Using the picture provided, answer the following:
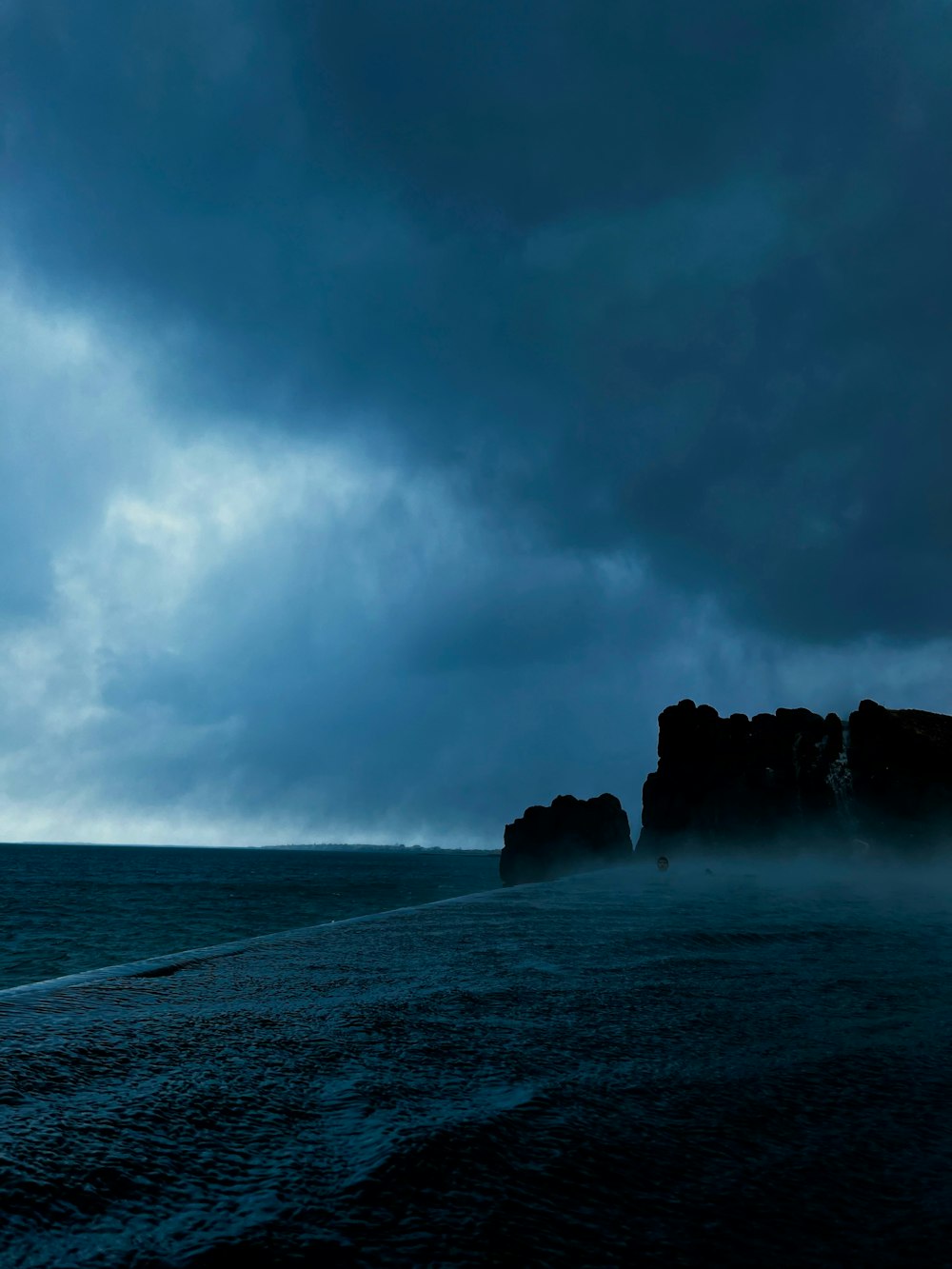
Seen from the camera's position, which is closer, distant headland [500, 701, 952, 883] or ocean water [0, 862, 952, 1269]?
ocean water [0, 862, 952, 1269]

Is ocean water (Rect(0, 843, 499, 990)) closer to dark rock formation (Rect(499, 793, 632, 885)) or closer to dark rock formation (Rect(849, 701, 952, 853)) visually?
dark rock formation (Rect(499, 793, 632, 885))

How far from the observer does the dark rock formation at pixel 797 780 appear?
76.9 meters

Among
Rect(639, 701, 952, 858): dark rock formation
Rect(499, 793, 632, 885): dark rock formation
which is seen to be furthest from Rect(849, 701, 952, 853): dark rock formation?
Rect(499, 793, 632, 885): dark rock formation

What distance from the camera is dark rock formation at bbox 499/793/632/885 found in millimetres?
118875

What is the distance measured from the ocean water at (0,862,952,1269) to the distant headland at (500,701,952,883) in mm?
72895

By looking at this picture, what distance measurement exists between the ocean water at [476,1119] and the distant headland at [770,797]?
7290 cm

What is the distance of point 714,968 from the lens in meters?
14.7

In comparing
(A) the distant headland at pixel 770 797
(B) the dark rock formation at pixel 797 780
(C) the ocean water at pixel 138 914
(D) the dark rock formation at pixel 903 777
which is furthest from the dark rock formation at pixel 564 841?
(D) the dark rock formation at pixel 903 777

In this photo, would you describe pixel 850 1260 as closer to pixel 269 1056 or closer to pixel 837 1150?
pixel 837 1150

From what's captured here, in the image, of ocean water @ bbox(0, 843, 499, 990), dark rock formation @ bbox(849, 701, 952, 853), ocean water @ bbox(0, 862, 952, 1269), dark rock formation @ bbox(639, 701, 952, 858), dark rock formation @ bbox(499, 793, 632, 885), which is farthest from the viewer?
dark rock formation @ bbox(499, 793, 632, 885)

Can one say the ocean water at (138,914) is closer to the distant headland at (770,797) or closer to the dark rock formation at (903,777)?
the distant headland at (770,797)

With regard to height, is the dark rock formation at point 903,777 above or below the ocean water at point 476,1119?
above

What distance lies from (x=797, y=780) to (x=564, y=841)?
3915 centimetres

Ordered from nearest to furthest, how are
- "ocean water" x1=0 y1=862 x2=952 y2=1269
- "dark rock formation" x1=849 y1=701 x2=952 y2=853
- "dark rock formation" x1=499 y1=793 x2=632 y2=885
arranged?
"ocean water" x1=0 y1=862 x2=952 y2=1269 → "dark rock formation" x1=849 y1=701 x2=952 y2=853 → "dark rock formation" x1=499 y1=793 x2=632 y2=885
